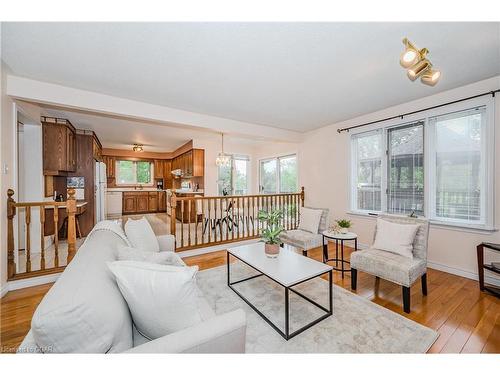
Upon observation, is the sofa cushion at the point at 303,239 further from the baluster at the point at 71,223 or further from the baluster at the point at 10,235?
the baluster at the point at 10,235

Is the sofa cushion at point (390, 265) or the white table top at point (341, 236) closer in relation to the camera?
the sofa cushion at point (390, 265)

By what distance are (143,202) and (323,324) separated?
7902 millimetres

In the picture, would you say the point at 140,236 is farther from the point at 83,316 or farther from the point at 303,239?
the point at 303,239

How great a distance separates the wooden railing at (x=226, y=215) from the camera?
145 inches

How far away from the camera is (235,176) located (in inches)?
288

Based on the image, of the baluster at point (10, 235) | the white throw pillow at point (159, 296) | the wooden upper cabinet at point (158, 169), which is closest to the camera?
the white throw pillow at point (159, 296)

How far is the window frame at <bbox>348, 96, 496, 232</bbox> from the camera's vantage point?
8.41 feet

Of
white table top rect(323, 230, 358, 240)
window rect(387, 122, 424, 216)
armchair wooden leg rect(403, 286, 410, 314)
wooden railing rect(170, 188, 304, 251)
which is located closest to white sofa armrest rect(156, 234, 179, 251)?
wooden railing rect(170, 188, 304, 251)

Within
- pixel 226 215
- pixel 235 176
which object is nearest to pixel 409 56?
pixel 226 215

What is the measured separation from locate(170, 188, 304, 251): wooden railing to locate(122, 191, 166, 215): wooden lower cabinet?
4263 millimetres

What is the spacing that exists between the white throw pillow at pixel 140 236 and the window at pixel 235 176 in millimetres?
4584

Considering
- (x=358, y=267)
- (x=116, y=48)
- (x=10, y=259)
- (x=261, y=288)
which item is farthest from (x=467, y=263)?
(x=10, y=259)

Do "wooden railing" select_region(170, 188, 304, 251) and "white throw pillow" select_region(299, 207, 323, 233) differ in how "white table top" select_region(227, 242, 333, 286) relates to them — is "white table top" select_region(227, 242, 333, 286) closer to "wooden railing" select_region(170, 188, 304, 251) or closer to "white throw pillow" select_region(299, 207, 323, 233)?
"white throw pillow" select_region(299, 207, 323, 233)

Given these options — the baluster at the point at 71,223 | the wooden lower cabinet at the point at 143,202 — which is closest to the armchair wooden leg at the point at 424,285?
the baluster at the point at 71,223
